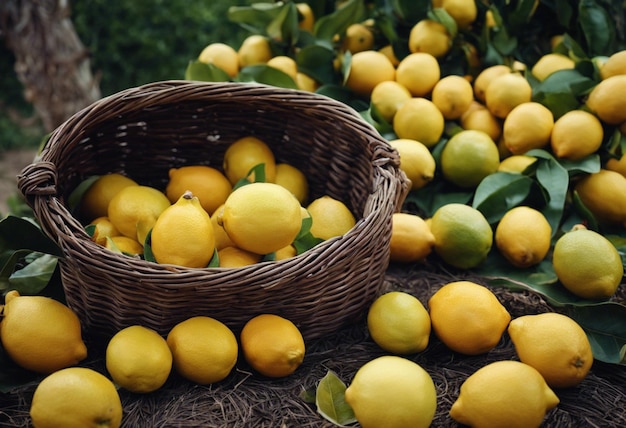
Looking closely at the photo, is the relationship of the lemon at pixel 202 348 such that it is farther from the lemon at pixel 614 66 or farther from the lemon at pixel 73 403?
the lemon at pixel 614 66

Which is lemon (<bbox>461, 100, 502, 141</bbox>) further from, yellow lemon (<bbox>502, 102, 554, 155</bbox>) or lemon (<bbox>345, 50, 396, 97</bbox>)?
lemon (<bbox>345, 50, 396, 97</bbox>)

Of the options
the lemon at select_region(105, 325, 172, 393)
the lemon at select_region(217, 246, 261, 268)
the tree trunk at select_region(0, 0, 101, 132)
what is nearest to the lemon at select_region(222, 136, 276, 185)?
the lemon at select_region(217, 246, 261, 268)

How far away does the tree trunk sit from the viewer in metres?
2.77

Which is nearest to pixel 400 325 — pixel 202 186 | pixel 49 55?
pixel 202 186

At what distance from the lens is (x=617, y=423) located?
3.39 ft

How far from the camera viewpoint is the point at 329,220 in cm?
134


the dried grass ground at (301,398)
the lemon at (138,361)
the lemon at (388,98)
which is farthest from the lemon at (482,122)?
the lemon at (138,361)

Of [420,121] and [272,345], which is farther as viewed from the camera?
[420,121]

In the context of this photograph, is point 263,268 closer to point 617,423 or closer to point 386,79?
point 617,423

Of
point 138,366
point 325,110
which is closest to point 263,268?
point 138,366

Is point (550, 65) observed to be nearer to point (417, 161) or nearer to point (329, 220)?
point (417, 161)

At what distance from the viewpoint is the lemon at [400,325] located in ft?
3.81

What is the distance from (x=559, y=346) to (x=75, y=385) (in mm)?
802

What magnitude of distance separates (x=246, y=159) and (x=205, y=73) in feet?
1.49
